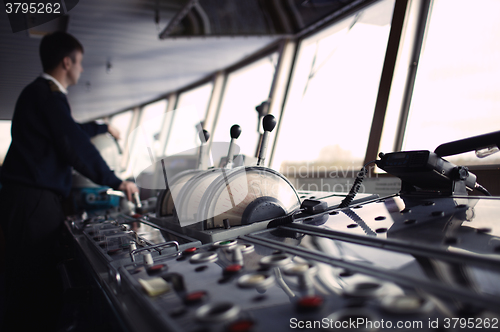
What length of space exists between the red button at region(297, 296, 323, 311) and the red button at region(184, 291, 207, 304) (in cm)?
17

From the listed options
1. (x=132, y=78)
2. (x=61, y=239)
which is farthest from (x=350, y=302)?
(x=132, y=78)

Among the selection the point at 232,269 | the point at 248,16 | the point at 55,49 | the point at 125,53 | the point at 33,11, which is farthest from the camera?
the point at 125,53

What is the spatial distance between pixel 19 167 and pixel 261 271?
1613mm

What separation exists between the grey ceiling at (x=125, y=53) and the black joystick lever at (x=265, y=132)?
2.16 meters

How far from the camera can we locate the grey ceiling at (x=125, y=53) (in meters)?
3.43

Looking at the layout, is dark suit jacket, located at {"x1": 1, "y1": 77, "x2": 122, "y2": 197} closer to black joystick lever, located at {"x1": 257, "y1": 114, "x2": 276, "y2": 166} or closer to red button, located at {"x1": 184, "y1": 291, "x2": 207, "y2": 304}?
black joystick lever, located at {"x1": 257, "y1": 114, "x2": 276, "y2": 166}

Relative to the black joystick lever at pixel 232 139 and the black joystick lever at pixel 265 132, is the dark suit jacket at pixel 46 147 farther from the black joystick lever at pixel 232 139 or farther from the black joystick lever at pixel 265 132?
the black joystick lever at pixel 265 132

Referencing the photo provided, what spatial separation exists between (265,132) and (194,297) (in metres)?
0.77

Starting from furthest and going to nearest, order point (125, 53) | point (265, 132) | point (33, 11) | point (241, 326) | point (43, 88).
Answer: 1. point (125, 53)
2. point (33, 11)
3. point (43, 88)
4. point (265, 132)
5. point (241, 326)

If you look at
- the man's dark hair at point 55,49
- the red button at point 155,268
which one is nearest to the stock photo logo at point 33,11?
the man's dark hair at point 55,49

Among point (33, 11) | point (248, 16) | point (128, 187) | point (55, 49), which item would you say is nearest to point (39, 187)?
point (128, 187)

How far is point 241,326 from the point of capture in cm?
41

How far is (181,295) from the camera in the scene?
0.55 metres

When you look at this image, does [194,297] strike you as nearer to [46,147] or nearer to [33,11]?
[46,147]
